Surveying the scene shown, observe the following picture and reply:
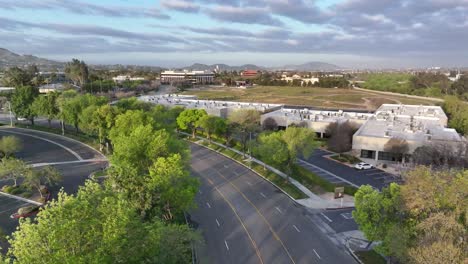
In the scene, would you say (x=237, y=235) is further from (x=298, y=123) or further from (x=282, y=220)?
(x=298, y=123)

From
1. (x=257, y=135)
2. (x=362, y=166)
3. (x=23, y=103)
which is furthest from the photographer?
(x=23, y=103)

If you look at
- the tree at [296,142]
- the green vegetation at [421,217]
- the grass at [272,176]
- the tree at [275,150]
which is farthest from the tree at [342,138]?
the green vegetation at [421,217]

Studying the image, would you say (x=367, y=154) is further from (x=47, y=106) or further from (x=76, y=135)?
(x=47, y=106)

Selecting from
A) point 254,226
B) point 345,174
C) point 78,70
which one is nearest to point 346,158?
point 345,174

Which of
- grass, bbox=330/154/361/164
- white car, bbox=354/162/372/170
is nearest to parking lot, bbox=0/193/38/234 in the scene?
white car, bbox=354/162/372/170

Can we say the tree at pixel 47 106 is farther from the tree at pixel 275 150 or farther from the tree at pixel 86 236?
the tree at pixel 86 236

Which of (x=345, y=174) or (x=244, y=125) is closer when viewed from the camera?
(x=345, y=174)

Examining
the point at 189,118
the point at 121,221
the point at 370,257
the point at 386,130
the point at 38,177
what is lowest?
the point at 370,257
